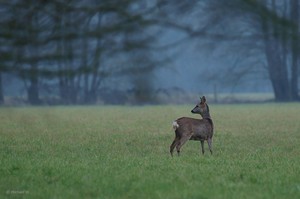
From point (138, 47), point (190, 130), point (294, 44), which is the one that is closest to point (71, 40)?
point (138, 47)

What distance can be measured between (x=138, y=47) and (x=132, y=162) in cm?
571

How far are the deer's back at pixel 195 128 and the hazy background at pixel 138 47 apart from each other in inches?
289

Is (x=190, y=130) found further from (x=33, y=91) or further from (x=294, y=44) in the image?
(x=33, y=91)

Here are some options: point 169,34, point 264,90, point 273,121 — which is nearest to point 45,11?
point 169,34

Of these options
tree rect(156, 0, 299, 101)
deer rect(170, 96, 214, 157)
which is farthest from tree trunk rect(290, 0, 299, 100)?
deer rect(170, 96, 214, 157)

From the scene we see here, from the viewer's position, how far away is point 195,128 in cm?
1074

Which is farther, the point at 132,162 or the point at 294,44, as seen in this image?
the point at 132,162

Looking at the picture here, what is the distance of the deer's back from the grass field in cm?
38

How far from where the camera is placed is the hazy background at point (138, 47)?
298cm

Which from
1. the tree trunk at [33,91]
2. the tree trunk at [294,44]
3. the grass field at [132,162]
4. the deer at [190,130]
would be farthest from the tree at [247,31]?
the deer at [190,130]

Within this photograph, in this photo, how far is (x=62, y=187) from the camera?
642 cm

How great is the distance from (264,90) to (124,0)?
0.87 metres

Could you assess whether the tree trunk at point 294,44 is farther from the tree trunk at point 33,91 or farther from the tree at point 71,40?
the tree trunk at point 33,91

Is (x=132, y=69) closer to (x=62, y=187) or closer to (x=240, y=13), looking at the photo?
(x=240, y=13)
